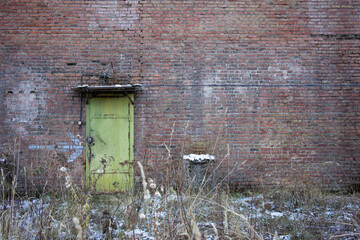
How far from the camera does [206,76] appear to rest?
5.36 m

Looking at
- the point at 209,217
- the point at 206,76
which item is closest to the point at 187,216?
the point at 209,217

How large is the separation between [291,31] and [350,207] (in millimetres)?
3827

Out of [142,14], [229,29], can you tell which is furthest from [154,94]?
[229,29]

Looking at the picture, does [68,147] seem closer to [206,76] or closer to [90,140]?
[90,140]

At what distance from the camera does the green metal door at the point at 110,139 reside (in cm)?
520

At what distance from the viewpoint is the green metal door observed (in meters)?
5.20

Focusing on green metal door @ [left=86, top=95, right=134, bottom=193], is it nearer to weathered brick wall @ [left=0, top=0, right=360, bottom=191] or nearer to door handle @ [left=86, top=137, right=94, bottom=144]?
door handle @ [left=86, top=137, right=94, bottom=144]

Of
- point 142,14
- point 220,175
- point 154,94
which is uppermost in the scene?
point 142,14

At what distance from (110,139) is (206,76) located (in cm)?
258

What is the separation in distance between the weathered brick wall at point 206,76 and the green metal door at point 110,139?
22cm

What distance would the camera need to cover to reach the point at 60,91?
523cm

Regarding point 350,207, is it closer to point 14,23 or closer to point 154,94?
point 154,94

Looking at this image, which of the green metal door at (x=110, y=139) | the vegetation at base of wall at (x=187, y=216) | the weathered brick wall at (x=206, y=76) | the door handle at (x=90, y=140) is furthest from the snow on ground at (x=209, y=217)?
the door handle at (x=90, y=140)

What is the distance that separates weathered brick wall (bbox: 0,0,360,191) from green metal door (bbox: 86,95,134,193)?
224 mm
